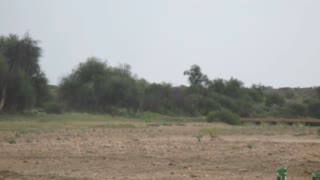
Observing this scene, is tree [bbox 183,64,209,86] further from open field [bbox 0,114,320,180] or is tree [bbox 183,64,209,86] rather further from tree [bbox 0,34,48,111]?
open field [bbox 0,114,320,180]

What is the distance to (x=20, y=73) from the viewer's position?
51844 millimetres

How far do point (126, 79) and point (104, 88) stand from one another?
4.49m

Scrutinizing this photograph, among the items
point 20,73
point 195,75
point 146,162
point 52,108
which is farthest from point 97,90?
point 146,162

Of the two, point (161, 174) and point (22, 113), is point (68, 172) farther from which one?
point (22, 113)

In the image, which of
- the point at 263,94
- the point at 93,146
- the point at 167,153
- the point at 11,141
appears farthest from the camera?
the point at 263,94

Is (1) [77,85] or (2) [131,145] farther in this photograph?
(1) [77,85]

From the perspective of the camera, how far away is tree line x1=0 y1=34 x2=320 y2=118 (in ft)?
174

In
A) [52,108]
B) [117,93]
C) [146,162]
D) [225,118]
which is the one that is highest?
[117,93]

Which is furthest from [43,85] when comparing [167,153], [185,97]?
[167,153]

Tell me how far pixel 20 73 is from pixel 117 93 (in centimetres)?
2162

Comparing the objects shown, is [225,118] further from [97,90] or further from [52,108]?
[97,90]

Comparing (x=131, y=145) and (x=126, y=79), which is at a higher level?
(x=126, y=79)

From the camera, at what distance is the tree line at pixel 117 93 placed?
53.1 m

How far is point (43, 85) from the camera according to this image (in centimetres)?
5631
